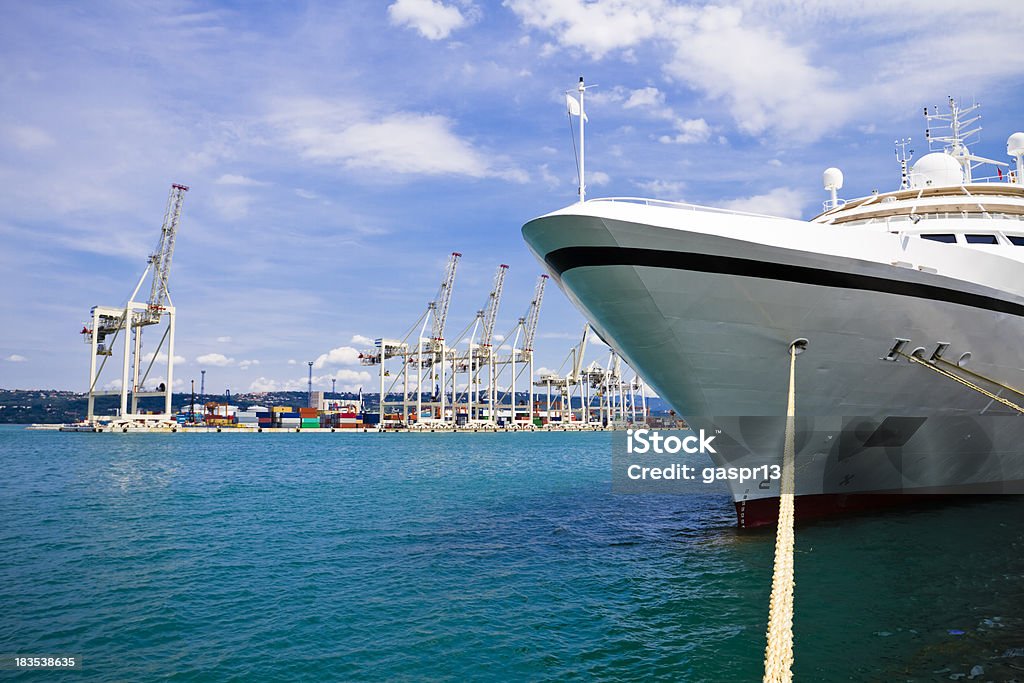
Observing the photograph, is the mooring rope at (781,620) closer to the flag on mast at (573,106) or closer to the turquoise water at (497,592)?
the turquoise water at (497,592)

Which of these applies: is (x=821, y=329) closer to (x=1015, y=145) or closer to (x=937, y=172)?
(x=937, y=172)

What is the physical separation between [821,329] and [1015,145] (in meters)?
16.4

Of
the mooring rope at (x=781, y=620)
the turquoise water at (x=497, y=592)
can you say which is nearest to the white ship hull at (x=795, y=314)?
the turquoise water at (x=497, y=592)

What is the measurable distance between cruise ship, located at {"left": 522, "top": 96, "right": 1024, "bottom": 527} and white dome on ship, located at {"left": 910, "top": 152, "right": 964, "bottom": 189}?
15.4 ft

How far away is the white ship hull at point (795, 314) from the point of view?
1071 centimetres

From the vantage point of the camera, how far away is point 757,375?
39.7ft

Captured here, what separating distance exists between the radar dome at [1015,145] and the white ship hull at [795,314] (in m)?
11.8

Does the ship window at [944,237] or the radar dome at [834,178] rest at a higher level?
the radar dome at [834,178]

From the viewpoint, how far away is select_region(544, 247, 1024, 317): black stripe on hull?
10.7 meters

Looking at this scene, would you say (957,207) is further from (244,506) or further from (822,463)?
(244,506)

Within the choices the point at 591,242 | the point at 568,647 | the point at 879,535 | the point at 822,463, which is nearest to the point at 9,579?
the point at 568,647

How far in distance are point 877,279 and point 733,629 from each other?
6.64 meters

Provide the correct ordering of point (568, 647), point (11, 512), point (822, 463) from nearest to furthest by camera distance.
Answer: point (568, 647), point (822, 463), point (11, 512)

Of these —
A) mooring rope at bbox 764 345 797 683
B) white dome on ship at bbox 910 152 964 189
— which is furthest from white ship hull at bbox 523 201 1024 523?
white dome on ship at bbox 910 152 964 189
